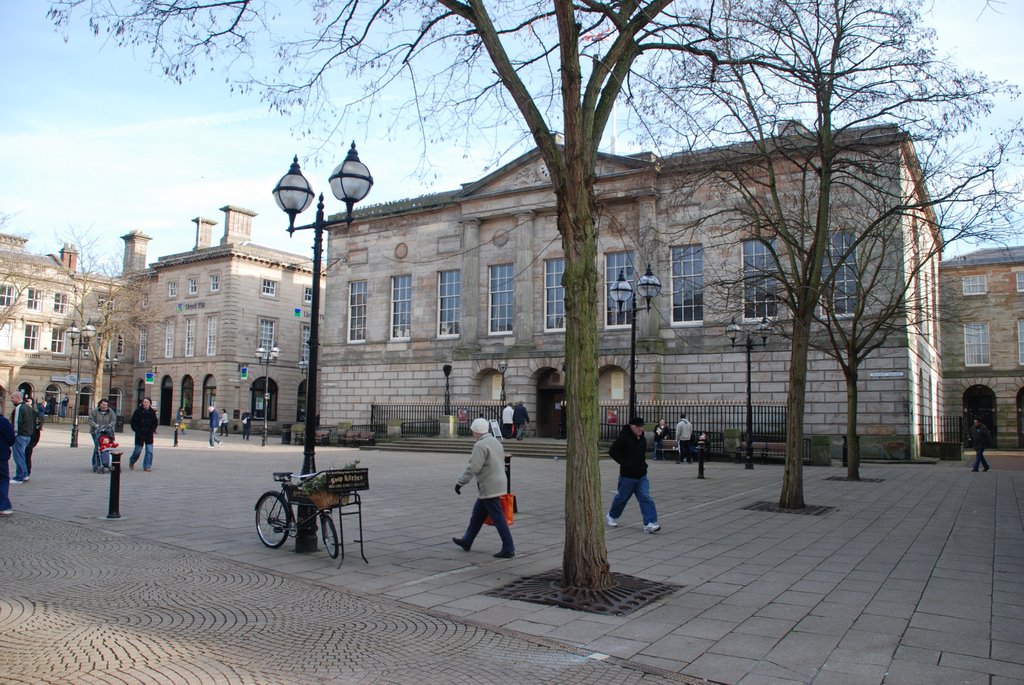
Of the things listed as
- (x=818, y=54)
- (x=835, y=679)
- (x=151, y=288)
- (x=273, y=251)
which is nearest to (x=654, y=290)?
(x=818, y=54)

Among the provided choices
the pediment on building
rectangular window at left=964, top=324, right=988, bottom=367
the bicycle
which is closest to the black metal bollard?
the bicycle

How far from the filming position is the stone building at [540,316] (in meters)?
29.1

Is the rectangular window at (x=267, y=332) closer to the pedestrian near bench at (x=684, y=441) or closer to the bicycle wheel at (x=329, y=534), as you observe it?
the pedestrian near bench at (x=684, y=441)

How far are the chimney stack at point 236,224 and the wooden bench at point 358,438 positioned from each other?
27.5m

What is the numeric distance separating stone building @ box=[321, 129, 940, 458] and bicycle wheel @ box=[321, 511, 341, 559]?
18.5 meters

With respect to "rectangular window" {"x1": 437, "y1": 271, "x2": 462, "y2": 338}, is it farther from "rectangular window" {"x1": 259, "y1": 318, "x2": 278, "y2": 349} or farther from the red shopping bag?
the red shopping bag

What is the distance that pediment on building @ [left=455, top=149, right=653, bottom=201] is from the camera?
33812 millimetres

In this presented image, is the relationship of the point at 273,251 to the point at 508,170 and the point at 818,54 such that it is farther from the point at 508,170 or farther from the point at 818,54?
the point at 818,54

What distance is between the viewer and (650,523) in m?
10.9

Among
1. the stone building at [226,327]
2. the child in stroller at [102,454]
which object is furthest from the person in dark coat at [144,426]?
the stone building at [226,327]

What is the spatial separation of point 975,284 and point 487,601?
167 feet

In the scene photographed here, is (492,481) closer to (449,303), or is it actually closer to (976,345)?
(449,303)

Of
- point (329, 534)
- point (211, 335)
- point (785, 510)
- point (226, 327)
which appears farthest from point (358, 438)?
point (211, 335)

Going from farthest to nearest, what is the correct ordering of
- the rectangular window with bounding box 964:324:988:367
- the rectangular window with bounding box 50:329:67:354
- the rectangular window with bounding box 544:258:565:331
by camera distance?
the rectangular window with bounding box 50:329:67:354 → the rectangular window with bounding box 964:324:988:367 → the rectangular window with bounding box 544:258:565:331
